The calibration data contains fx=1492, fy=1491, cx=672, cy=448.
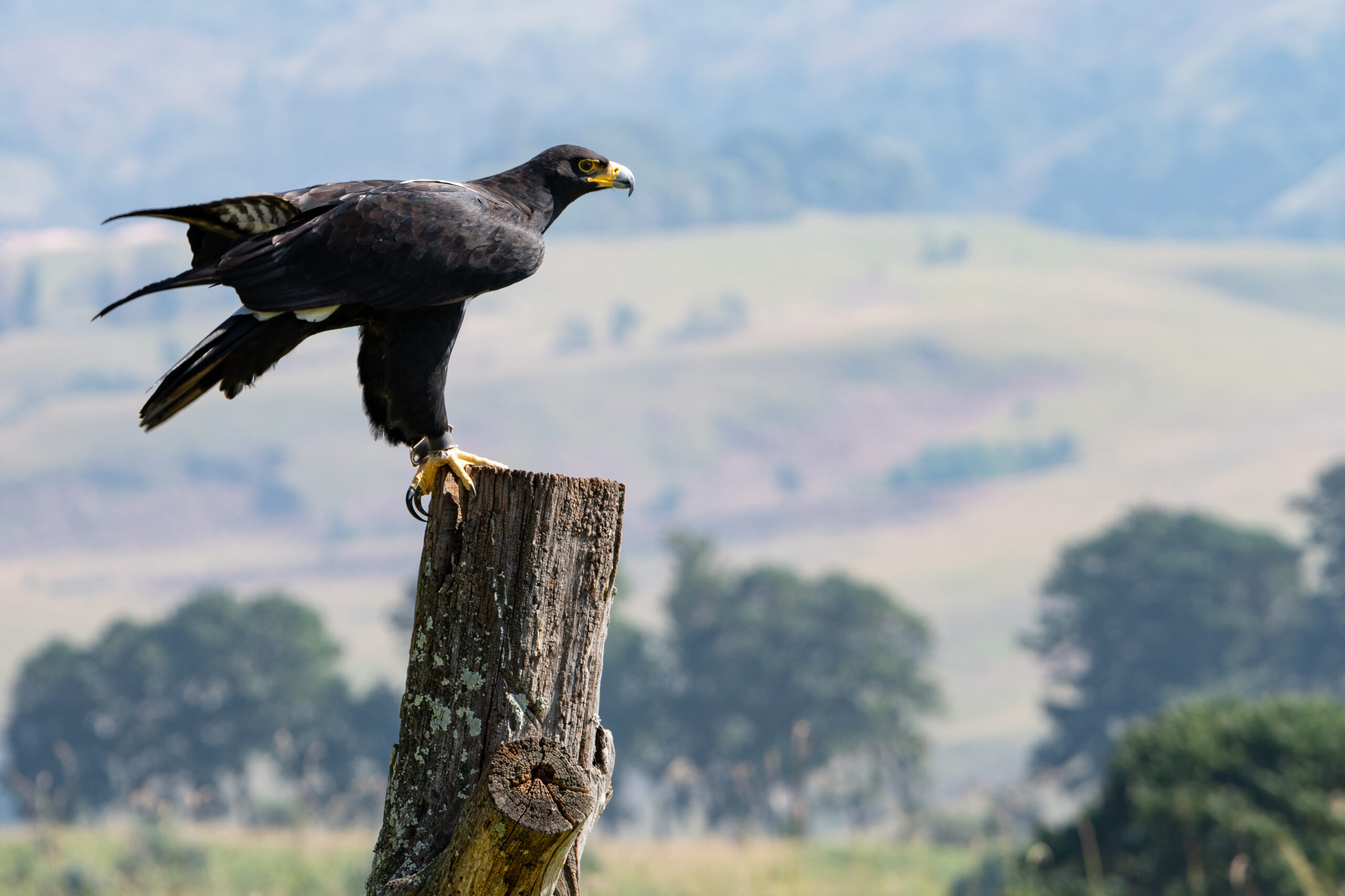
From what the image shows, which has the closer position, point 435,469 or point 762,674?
point 435,469

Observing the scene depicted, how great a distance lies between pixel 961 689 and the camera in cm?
16350

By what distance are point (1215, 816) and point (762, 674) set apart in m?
64.1

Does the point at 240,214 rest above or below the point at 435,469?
above

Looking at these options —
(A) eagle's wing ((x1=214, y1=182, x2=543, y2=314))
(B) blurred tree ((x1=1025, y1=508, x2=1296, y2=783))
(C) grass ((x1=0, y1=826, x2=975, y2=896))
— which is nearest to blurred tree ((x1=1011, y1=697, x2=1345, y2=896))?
(C) grass ((x1=0, y1=826, x2=975, y2=896))

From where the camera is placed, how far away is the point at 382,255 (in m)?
5.17

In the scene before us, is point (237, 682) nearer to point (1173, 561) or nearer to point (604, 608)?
point (1173, 561)

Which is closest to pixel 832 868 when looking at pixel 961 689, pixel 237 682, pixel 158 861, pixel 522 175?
pixel 158 861

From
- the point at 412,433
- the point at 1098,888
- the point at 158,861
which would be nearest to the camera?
the point at 412,433

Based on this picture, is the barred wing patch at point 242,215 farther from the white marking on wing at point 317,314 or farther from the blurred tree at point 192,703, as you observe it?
the blurred tree at point 192,703

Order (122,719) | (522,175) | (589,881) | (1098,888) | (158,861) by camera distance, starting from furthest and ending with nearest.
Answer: (122,719) < (158,861) < (589,881) < (1098,888) < (522,175)

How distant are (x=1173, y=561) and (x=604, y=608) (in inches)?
2935

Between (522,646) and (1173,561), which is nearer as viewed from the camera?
(522,646)

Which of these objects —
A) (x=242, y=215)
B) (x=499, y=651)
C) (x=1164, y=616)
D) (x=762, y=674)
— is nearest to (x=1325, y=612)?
(x=1164, y=616)

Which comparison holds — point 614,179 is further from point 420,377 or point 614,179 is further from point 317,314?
point 317,314
